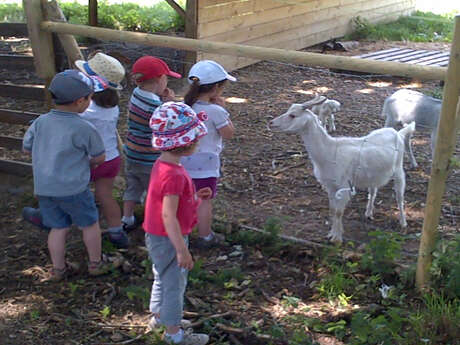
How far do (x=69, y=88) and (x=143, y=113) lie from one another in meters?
0.67

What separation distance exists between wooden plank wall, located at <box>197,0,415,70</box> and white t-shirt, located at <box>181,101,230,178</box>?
5323 mm

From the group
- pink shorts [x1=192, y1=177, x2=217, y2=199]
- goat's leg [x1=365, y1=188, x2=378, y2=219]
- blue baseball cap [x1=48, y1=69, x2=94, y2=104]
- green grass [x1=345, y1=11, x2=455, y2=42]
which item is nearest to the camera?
blue baseball cap [x1=48, y1=69, x2=94, y2=104]

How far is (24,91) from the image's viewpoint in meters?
5.66

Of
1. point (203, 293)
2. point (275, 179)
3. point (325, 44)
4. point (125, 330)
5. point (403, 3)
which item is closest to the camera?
point (125, 330)

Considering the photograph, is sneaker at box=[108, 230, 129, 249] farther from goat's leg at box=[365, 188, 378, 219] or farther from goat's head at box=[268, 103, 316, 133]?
goat's leg at box=[365, 188, 378, 219]

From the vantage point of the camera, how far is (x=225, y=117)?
4070mm

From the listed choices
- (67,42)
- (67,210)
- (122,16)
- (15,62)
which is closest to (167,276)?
(67,210)

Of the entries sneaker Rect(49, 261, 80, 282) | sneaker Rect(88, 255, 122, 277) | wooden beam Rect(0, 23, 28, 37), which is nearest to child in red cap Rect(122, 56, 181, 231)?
sneaker Rect(88, 255, 122, 277)

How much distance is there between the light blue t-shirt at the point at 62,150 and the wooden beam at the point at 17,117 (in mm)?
1689

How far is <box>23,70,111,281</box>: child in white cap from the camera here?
3688 mm

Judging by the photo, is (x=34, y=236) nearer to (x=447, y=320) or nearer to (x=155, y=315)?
(x=155, y=315)

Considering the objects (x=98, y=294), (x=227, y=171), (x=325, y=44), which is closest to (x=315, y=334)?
(x=98, y=294)

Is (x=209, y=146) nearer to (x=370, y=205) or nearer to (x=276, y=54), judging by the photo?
(x=276, y=54)

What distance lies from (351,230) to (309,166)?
58.0 inches
